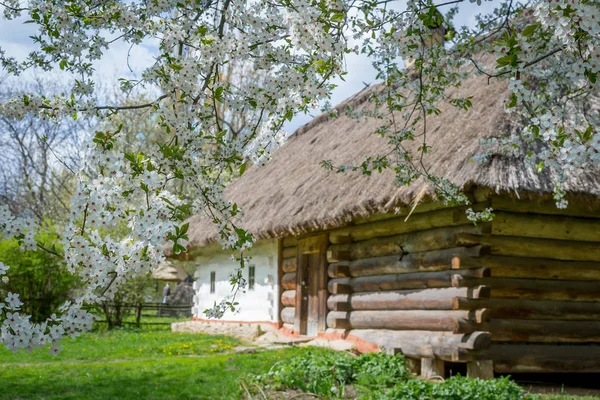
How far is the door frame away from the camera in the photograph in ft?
37.0

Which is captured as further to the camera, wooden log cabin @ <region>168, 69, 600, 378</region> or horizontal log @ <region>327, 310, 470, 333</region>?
horizontal log @ <region>327, 310, 470, 333</region>

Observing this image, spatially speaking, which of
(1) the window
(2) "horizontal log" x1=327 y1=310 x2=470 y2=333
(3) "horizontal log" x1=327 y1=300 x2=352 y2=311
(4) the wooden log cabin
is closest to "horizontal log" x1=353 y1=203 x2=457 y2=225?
(4) the wooden log cabin

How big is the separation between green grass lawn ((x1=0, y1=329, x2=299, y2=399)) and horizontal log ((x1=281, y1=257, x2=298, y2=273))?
1596 mm

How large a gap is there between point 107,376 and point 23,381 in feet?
3.15

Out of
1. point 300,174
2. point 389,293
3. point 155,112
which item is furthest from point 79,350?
point 155,112

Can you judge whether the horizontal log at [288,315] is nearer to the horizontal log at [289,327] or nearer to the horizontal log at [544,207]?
the horizontal log at [289,327]

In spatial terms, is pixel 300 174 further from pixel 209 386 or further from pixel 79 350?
pixel 209 386

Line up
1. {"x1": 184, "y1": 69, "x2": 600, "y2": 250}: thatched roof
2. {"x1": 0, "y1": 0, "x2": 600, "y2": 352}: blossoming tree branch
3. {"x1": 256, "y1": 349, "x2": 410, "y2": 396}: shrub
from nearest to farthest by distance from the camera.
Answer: {"x1": 0, "y1": 0, "x2": 600, "y2": 352}: blossoming tree branch < {"x1": 256, "y1": 349, "x2": 410, "y2": 396}: shrub < {"x1": 184, "y1": 69, "x2": 600, "y2": 250}: thatched roof

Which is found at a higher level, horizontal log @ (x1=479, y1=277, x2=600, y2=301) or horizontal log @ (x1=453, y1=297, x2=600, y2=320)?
horizontal log @ (x1=479, y1=277, x2=600, y2=301)

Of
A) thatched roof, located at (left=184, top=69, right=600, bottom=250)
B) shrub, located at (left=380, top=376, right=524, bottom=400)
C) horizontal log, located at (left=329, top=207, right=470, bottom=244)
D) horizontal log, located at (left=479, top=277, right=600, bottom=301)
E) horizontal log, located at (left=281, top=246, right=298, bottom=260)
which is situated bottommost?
shrub, located at (left=380, top=376, right=524, bottom=400)

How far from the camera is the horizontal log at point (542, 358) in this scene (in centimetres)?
798

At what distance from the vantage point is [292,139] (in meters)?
17.0

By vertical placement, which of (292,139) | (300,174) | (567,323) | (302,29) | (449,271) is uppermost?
(292,139)

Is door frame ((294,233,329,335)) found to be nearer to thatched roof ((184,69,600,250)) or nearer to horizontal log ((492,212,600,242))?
thatched roof ((184,69,600,250))
